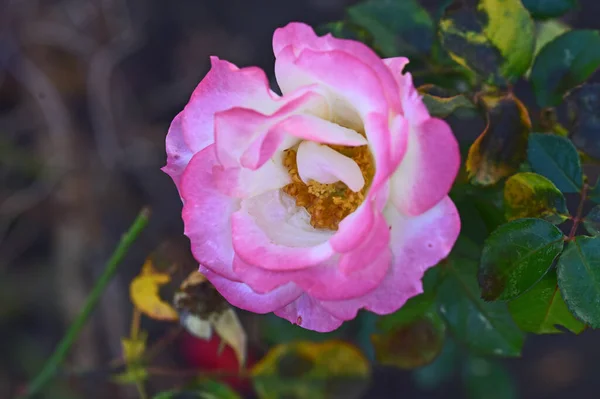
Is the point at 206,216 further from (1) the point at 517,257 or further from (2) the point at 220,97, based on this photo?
(1) the point at 517,257

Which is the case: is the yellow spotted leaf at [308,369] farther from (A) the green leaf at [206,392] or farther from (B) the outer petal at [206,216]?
(B) the outer petal at [206,216]

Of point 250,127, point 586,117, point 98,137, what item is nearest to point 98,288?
point 250,127

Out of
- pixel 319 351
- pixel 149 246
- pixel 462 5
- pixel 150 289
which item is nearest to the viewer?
pixel 462 5

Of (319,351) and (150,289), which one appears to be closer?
(150,289)

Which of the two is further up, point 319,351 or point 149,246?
point 319,351

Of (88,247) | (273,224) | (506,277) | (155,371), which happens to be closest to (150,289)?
(155,371)

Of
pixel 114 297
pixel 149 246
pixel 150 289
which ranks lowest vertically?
pixel 114 297

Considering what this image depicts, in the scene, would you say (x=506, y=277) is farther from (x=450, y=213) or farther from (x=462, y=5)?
(x=462, y=5)
